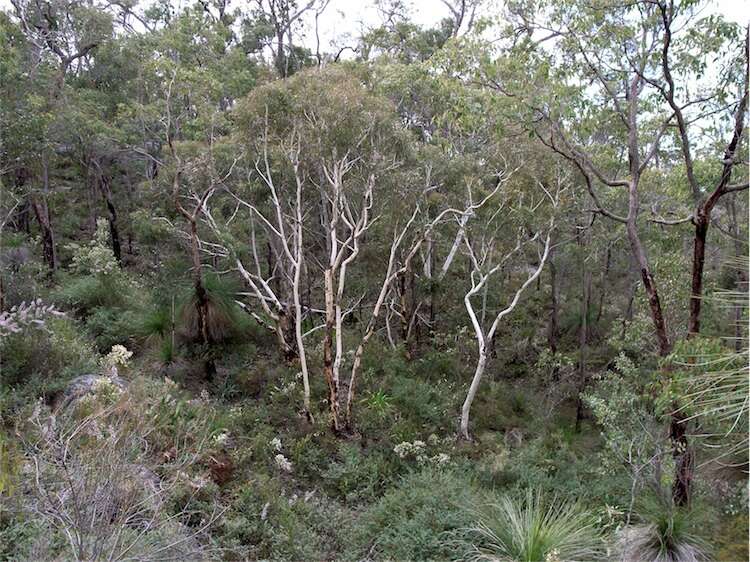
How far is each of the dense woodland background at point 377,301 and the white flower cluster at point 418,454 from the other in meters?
0.10

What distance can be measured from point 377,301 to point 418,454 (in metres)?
3.51

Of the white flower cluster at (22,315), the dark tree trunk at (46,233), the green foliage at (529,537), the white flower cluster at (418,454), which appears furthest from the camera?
the dark tree trunk at (46,233)

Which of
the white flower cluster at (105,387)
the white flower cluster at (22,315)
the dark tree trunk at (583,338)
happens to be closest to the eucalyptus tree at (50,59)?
the white flower cluster at (105,387)

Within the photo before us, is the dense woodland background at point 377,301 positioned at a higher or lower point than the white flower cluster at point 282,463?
higher

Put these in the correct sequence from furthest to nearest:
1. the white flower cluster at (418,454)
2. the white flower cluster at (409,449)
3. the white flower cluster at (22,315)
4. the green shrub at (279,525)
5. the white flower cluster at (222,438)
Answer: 1. the white flower cluster at (409,449)
2. the white flower cluster at (418,454)
3. the white flower cluster at (222,438)
4. the green shrub at (279,525)
5. the white flower cluster at (22,315)

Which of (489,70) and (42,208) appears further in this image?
(42,208)

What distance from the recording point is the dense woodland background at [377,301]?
4.79 meters

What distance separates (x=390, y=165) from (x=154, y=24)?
498 inches

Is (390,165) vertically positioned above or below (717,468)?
above

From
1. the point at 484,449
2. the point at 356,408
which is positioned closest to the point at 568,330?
the point at 484,449


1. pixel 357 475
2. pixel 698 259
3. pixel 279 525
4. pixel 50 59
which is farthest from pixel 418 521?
pixel 50 59

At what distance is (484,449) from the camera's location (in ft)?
33.0

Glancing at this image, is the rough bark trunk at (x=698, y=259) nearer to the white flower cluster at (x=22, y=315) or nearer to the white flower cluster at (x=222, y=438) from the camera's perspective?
the white flower cluster at (x=22, y=315)

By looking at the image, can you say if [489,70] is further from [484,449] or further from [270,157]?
[484,449]
